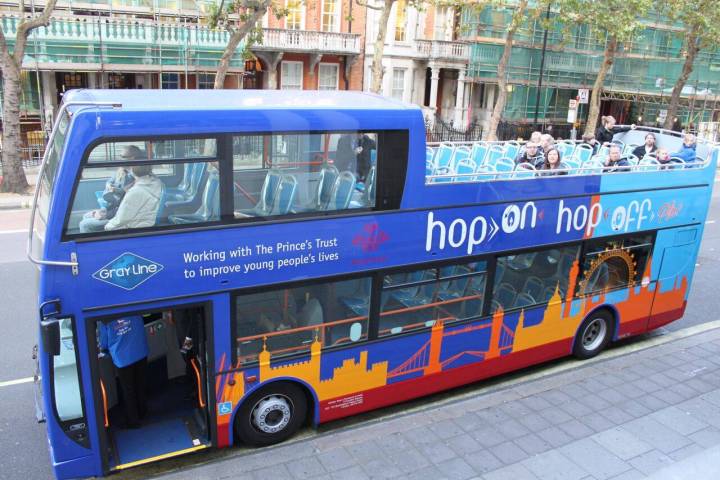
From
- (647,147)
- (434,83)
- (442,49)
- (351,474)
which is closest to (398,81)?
(434,83)

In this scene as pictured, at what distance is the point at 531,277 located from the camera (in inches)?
298

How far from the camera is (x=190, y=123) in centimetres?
505

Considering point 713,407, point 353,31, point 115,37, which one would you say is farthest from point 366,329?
point 353,31

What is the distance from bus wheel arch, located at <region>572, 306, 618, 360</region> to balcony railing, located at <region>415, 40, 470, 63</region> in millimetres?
26059

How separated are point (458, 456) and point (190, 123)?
4.04 meters

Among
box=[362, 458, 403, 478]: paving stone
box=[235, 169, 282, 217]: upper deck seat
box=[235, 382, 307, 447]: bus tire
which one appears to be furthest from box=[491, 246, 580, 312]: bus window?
box=[235, 169, 282, 217]: upper deck seat

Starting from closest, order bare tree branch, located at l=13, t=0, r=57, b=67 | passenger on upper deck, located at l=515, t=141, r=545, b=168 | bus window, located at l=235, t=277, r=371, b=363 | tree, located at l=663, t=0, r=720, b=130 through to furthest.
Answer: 1. bus window, located at l=235, t=277, r=371, b=363
2. passenger on upper deck, located at l=515, t=141, r=545, b=168
3. bare tree branch, located at l=13, t=0, r=57, b=67
4. tree, located at l=663, t=0, r=720, b=130

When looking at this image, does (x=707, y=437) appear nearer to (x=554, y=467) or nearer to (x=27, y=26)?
(x=554, y=467)

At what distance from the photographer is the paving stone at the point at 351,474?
5762 mm

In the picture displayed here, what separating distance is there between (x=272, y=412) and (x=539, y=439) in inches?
111

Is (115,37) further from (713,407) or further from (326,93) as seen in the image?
(713,407)

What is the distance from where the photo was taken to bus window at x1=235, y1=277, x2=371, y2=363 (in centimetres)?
573

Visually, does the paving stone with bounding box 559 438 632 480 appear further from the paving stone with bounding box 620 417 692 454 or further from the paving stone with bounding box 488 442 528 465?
the paving stone with bounding box 620 417 692 454

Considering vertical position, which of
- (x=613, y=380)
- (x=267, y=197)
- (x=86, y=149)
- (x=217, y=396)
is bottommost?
(x=613, y=380)
